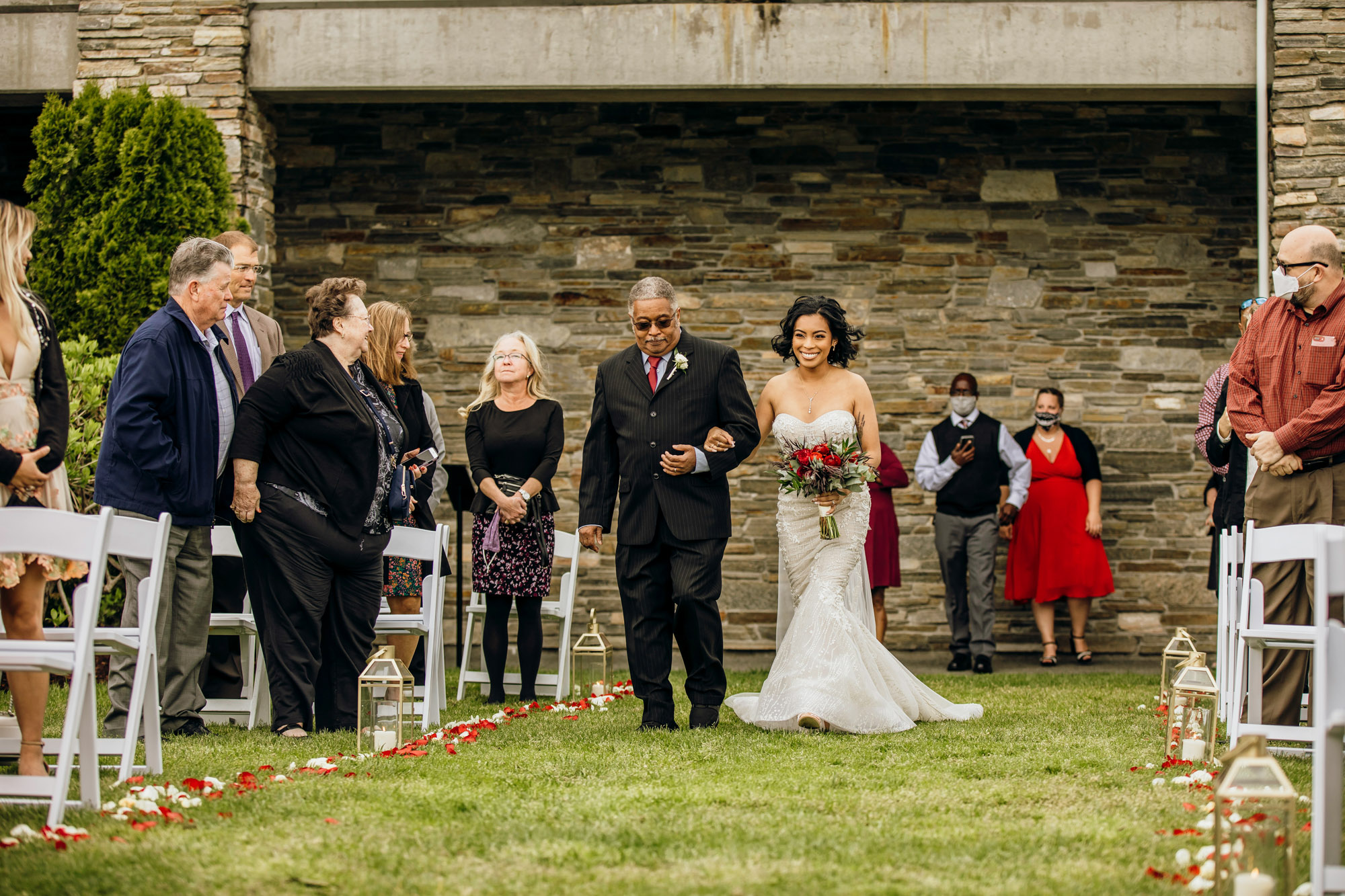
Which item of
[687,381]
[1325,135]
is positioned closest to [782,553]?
[687,381]

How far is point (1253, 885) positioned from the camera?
281cm

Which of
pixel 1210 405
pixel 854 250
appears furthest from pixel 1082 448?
pixel 1210 405

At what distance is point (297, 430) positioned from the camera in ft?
18.2

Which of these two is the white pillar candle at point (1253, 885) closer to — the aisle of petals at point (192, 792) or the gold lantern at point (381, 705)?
the aisle of petals at point (192, 792)

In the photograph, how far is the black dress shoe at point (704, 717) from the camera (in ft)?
19.0

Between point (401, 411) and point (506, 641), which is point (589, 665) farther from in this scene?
point (401, 411)

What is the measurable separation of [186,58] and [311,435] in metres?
4.31

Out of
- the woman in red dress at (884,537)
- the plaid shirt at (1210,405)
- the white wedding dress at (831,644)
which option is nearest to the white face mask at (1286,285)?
the plaid shirt at (1210,405)

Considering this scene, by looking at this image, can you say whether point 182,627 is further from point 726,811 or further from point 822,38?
point 822,38

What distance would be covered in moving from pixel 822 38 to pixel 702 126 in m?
1.97

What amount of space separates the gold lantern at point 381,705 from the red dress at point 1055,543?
5.80m

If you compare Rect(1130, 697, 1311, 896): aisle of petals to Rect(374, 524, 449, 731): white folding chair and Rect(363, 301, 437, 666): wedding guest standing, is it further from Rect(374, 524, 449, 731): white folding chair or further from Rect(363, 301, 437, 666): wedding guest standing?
Rect(363, 301, 437, 666): wedding guest standing

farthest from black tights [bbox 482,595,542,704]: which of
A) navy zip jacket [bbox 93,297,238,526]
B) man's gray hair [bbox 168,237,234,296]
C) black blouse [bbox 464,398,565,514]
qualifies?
man's gray hair [bbox 168,237,234,296]

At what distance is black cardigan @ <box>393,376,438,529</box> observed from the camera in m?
7.07
